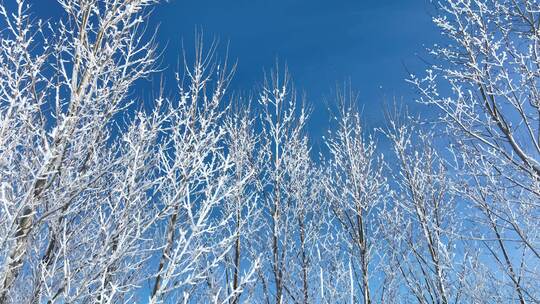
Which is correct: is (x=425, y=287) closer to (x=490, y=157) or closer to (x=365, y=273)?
(x=365, y=273)

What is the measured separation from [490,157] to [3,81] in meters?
4.97

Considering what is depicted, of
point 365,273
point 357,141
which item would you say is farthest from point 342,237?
point 357,141

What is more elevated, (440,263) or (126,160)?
(440,263)

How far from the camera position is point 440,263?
22.5 ft

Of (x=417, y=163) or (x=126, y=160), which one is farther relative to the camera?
(x=417, y=163)

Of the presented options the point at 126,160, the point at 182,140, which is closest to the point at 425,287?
the point at 182,140

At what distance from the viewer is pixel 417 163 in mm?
8250

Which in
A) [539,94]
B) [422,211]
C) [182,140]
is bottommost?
[182,140]

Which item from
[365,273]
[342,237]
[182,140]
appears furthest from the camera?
[342,237]

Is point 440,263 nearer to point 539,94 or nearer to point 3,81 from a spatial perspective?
point 539,94

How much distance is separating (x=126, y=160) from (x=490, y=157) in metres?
3.89

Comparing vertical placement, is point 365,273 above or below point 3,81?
above

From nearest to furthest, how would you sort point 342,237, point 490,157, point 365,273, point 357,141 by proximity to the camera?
1. point 490,157
2. point 365,273
3. point 342,237
4. point 357,141

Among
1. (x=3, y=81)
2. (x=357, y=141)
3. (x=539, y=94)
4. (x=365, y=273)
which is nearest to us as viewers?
(x=3, y=81)
